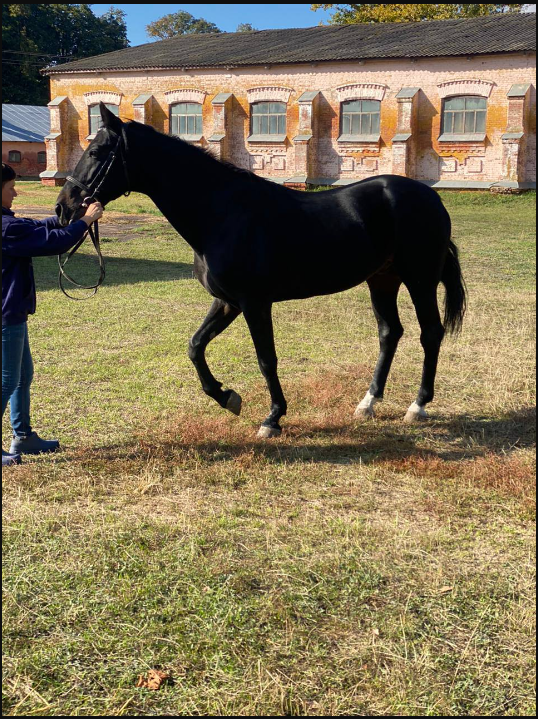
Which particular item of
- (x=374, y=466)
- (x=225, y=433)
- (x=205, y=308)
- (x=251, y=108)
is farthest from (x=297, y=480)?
(x=251, y=108)

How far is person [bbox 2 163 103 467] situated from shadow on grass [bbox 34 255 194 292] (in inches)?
262

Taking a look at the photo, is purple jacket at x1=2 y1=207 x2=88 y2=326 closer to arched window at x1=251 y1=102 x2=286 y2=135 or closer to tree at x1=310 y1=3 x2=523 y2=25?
arched window at x1=251 y1=102 x2=286 y2=135

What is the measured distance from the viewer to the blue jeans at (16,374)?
16.0 ft

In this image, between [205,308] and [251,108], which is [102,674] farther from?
[251,108]

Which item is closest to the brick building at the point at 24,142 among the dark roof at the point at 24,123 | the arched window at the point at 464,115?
the dark roof at the point at 24,123

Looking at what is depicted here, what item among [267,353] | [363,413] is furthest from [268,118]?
[267,353]

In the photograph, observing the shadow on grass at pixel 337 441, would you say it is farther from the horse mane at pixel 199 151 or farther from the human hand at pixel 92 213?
the horse mane at pixel 199 151

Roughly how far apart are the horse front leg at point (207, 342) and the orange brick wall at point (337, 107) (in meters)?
24.2

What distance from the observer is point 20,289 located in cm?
483

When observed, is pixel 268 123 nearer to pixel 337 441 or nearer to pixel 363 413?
pixel 363 413

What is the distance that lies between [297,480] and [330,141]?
28.3 m

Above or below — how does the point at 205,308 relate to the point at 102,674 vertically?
above

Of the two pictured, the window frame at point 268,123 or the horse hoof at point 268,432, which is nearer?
the horse hoof at point 268,432

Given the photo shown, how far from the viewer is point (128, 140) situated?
506cm
